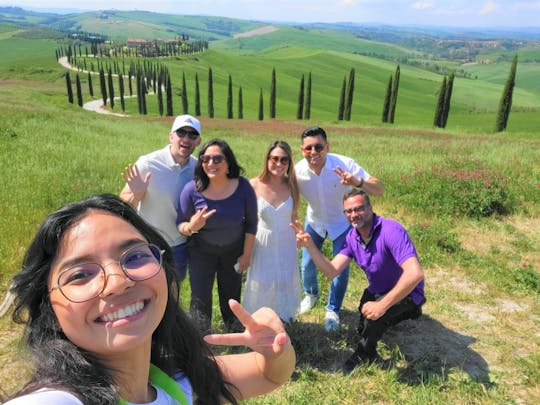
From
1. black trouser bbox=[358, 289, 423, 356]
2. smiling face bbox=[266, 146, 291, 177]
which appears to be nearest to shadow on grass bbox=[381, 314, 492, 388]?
black trouser bbox=[358, 289, 423, 356]

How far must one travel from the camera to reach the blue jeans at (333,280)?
4.86 meters

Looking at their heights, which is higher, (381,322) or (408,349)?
(381,322)

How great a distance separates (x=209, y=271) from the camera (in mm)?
4375

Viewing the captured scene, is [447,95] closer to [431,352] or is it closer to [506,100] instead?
[506,100]

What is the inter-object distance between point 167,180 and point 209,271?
1.08 m

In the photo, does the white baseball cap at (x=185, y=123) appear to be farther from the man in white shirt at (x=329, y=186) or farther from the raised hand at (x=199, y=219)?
the man in white shirt at (x=329, y=186)

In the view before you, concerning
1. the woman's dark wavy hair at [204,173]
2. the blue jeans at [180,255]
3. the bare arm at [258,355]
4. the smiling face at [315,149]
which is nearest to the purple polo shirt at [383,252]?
the smiling face at [315,149]

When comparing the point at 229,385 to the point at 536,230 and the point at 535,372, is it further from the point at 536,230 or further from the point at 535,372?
the point at 536,230

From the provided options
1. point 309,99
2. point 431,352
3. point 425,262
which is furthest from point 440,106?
point 431,352

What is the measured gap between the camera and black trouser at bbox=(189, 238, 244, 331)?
4.30 m

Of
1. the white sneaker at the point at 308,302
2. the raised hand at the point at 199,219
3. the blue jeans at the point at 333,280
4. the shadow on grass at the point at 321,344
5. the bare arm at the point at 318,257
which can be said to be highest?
the raised hand at the point at 199,219

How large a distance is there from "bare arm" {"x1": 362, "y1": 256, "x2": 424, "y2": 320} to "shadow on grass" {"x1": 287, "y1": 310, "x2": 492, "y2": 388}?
2.68 ft

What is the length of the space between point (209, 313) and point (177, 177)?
158cm

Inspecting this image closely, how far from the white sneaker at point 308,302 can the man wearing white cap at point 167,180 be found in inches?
71.9
